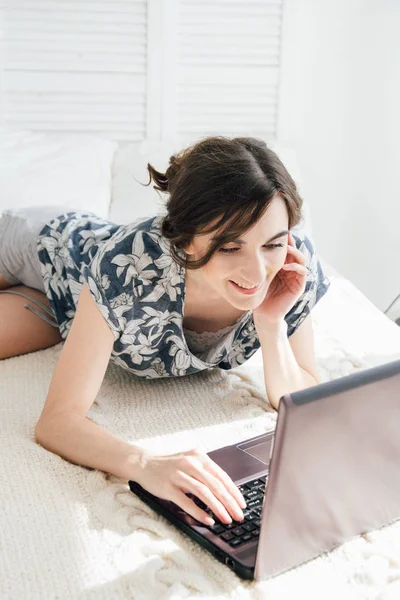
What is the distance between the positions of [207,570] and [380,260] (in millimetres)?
2221

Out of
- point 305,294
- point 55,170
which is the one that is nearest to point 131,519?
point 305,294

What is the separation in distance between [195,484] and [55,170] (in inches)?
60.3

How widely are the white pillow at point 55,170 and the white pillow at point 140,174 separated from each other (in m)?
0.03

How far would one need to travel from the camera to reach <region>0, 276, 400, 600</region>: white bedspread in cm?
99

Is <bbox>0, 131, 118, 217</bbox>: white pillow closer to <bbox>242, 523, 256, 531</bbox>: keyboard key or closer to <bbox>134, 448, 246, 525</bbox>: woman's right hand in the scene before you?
<bbox>134, 448, 246, 525</bbox>: woman's right hand

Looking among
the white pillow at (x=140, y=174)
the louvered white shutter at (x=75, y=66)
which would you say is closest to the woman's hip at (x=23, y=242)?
the white pillow at (x=140, y=174)

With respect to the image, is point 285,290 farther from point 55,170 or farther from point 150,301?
point 55,170

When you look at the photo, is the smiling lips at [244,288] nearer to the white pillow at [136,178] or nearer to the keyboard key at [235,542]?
the keyboard key at [235,542]

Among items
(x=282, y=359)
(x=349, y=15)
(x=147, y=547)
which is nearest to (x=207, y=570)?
(x=147, y=547)

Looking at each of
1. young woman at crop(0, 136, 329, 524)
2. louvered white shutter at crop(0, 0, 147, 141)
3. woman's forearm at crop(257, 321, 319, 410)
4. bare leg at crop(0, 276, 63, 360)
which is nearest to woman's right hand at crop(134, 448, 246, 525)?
young woman at crop(0, 136, 329, 524)

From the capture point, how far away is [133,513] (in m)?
1.14

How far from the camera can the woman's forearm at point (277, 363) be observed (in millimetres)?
Answer: 1546

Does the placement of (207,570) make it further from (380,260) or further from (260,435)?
(380,260)

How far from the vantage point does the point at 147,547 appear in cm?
105
